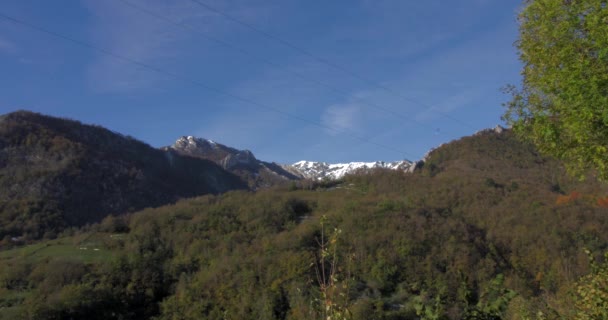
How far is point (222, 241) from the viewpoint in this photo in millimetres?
40375

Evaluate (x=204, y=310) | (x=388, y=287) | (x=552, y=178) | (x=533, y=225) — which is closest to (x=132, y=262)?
(x=204, y=310)

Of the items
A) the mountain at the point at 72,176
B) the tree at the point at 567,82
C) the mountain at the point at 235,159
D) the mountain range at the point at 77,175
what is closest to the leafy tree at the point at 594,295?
the tree at the point at 567,82

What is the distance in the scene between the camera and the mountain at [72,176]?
68938mm

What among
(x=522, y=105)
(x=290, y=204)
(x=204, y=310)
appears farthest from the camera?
(x=290, y=204)

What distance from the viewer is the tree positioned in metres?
7.12

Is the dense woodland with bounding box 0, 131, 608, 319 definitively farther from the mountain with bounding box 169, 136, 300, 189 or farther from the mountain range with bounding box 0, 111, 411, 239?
the mountain with bounding box 169, 136, 300, 189

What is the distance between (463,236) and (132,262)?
23793mm

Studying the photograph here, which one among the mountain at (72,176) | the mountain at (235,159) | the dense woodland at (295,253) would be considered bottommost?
the dense woodland at (295,253)

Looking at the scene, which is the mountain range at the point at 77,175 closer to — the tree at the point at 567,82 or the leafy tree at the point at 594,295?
the tree at the point at 567,82

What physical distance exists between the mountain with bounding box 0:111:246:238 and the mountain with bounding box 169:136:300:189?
30.6 meters

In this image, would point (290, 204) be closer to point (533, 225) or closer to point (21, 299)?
point (533, 225)

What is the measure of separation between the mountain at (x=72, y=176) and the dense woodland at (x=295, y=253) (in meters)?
16.6

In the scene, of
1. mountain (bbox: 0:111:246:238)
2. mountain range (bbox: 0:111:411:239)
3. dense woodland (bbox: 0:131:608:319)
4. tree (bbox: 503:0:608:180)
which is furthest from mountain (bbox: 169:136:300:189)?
tree (bbox: 503:0:608:180)

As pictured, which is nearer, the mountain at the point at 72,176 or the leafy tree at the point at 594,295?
the leafy tree at the point at 594,295
